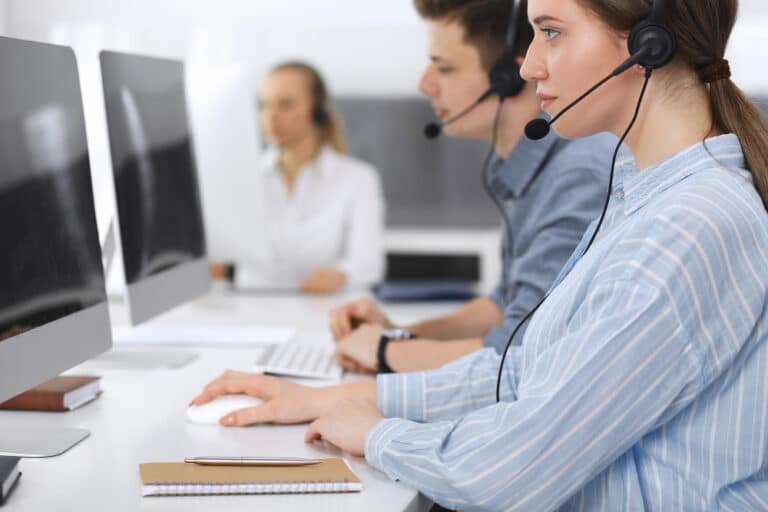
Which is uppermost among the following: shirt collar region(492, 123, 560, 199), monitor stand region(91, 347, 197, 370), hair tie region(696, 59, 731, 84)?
hair tie region(696, 59, 731, 84)

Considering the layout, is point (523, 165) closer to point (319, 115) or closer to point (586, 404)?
point (586, 404)

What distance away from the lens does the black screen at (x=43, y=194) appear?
96 centimetres

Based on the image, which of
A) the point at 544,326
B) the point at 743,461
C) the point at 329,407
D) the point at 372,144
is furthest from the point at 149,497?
the point at 372,144

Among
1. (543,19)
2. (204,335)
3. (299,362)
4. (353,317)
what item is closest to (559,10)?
(543,19)

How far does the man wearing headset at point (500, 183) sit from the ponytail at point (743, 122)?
38cm

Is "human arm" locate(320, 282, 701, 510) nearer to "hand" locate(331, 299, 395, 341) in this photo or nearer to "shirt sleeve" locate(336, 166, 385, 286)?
"hand" locate(331, 299, 395, 341)

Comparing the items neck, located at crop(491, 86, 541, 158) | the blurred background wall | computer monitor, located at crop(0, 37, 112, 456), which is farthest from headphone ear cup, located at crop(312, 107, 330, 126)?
computer monitor, located at crop(0, 37, 112, 456)

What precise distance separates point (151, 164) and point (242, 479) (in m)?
0.71

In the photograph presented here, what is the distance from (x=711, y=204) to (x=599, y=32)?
0.22 metres

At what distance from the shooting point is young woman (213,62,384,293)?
274 centimetres

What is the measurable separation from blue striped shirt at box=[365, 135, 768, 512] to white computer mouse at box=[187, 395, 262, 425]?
11.3 inches

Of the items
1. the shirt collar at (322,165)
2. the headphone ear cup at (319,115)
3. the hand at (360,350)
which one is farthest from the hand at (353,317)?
the headphone ear cup at (319,115)

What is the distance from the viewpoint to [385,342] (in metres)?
1.42

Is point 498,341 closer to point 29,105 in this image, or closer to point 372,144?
point 29,105
